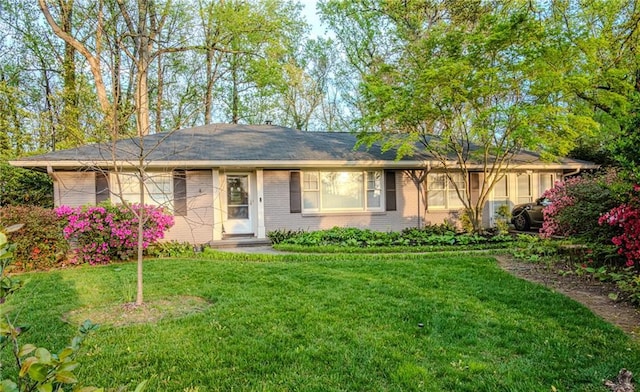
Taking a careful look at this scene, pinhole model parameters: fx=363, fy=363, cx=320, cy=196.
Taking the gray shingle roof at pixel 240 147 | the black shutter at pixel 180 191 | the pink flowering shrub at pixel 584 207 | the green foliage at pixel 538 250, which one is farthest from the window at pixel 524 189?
the black shutter at pixel 180 191

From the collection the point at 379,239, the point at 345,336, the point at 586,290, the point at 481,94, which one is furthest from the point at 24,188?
the point at 586,290

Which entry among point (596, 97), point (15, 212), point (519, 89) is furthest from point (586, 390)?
point (596, 97)

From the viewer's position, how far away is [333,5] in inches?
885

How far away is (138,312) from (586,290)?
6272mm

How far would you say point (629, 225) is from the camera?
4.77 metres

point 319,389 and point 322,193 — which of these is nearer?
point 319,389

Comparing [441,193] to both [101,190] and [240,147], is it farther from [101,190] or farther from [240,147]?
[101,190]

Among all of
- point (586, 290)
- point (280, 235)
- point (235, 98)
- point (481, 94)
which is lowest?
point (586, 290)

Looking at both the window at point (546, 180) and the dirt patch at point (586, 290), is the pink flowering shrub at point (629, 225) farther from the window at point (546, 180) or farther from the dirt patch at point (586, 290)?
the window at point (546, 180)

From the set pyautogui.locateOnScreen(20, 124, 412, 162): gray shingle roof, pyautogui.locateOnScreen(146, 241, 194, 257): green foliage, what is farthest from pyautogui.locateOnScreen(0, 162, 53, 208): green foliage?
pyautogui.locateOnScreen(146, 241, 194, 257): green foliage

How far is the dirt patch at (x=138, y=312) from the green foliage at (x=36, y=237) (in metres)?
3.89

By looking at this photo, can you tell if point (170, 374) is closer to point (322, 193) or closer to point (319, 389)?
point (319, 389)

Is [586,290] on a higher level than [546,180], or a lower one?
lower

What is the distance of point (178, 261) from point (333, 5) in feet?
65.6
